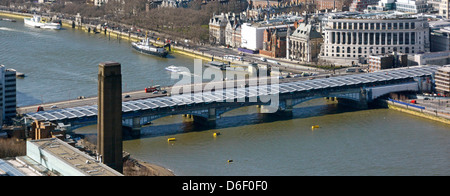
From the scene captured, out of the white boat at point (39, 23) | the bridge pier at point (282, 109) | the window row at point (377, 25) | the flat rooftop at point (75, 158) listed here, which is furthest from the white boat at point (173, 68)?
the white boat at point (39, 23)

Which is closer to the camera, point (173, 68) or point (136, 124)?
point (136, 124)

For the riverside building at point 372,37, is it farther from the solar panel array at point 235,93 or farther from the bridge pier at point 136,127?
the bridge pier at point 136,127

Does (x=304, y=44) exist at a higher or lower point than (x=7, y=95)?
higher

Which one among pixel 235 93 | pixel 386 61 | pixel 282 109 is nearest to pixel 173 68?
pixel 386 61

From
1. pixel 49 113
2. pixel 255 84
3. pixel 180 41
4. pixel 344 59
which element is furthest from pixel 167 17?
pixel 49 113

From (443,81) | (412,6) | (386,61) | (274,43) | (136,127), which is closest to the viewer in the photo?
(136,127)

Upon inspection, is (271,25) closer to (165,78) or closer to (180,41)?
(180,41)

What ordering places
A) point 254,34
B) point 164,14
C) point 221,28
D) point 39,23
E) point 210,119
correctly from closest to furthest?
point 210,119 → point 254,34 → point 221,28 → point 164,14 → point 39,23

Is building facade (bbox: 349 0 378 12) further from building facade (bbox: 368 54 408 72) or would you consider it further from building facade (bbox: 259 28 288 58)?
building facade (bbox: 368 54 408 72)

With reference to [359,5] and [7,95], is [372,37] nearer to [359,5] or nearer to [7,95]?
[359,5]
